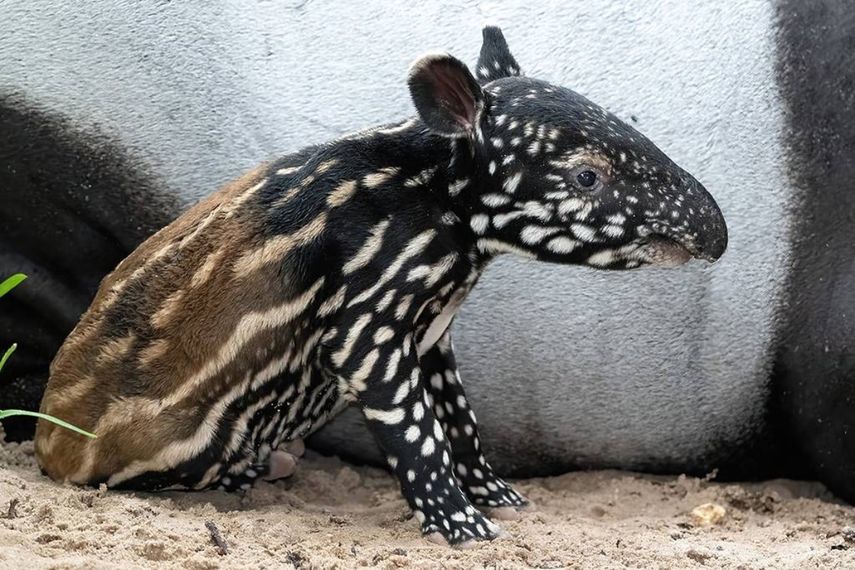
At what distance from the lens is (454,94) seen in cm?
373

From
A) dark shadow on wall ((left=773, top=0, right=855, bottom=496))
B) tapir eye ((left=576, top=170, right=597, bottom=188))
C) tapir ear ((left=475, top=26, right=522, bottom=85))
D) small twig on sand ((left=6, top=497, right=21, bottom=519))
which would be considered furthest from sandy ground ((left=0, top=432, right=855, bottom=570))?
tapir ear ((left=475, top=26, right=522, bottom=85))

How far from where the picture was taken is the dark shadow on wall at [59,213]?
15.2 ft

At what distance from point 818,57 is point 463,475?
6.12 feet

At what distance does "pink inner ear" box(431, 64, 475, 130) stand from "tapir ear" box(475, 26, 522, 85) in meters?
0.39

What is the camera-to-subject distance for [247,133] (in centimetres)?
466

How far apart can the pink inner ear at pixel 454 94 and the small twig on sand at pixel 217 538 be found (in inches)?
52.9

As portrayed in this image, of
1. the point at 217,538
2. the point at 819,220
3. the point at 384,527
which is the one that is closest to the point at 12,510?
the point at 217,538

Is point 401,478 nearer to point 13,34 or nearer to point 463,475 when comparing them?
point 463,475

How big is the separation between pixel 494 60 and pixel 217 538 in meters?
1.71

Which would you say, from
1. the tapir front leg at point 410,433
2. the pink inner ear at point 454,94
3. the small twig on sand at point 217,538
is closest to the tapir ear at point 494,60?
the pink inner ear at point 454,94

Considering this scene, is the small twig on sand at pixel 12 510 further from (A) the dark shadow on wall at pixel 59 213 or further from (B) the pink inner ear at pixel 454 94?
(B) the pink inner ear at pixel 454 94

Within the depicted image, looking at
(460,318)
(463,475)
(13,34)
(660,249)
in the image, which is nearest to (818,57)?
(660,249)

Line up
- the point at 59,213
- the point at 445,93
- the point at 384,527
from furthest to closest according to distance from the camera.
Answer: the point at 59,213, the point at 384,527, the point at 445,93

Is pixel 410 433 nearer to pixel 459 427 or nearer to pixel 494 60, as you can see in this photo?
pixel 459 427
